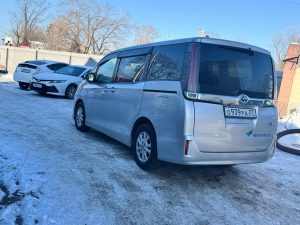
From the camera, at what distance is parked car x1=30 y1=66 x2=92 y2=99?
49.9ft

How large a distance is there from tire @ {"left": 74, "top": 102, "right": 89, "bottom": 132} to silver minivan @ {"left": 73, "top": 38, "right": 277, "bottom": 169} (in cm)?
237

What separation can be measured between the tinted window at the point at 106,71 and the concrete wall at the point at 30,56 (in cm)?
2478

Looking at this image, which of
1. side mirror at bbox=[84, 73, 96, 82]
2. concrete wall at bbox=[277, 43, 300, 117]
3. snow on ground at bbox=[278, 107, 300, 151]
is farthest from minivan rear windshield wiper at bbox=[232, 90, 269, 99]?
concrete wall at bbox=[277, 43, 300, 117]

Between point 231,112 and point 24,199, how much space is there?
2787mm

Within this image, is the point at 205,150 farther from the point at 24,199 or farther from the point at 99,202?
the point at 24,199

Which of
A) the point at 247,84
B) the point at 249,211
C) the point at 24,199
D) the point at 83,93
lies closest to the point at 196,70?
the point at 247,84

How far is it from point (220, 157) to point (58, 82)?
454 inches

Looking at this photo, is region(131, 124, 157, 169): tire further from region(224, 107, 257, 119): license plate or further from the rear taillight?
region(224, 107, 257, 119): license plate

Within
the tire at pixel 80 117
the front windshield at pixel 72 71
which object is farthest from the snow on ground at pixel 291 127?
the front windshield at pixel 72 71

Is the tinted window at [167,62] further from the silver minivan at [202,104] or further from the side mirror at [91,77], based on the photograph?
the side mirror at [91,77]

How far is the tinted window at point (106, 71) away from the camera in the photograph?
724 cm

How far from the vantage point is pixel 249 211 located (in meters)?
4.68

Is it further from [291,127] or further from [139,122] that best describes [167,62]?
[291,127]

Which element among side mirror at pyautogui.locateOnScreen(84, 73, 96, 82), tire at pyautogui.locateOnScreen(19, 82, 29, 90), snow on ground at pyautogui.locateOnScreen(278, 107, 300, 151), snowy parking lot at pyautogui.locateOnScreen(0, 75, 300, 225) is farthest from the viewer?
tire at pyautogui.locateOnScreen(19, 82, 29, 90)
